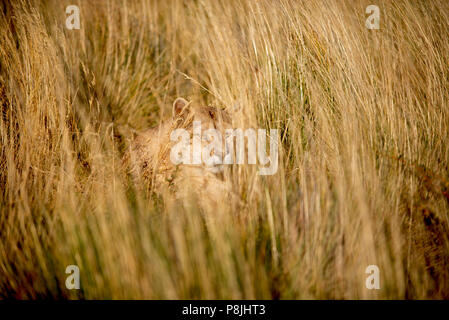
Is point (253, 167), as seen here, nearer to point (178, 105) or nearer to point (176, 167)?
point (176, 167)

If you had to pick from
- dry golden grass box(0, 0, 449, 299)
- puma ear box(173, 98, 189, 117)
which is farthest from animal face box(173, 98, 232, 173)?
dry golden grass box(0, 0, 449, 299)

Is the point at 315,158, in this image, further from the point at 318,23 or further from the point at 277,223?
the point at 318,23

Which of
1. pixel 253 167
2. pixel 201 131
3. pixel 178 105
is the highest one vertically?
pixel 178 105

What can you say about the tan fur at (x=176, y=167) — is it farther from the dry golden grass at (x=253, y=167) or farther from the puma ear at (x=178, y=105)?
the dry golden grass at (x=253, y=167)

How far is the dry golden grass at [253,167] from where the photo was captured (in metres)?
1.87

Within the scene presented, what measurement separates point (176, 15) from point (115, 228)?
298cm

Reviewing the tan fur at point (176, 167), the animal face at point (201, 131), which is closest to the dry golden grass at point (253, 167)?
the tan fur at point (176, 167)

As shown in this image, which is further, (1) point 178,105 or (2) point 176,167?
(1) point 178,105

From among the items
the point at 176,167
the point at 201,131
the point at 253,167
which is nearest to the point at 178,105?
the point at 201,131

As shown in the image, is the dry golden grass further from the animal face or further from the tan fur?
the animal face

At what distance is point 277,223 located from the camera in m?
2.12

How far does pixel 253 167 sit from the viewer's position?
7.79ft
